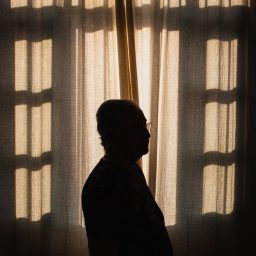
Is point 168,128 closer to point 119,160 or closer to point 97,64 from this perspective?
point 97,64

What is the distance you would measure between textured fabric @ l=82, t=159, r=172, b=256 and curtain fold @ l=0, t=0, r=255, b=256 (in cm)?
106

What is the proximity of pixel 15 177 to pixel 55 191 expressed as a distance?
27 centimetres

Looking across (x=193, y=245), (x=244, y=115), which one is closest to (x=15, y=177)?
(x=193, y=245)

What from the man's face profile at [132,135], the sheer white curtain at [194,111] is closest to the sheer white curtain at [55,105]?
the sheer white curtain at [194,111]

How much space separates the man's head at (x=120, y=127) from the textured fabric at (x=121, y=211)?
0.07 metres

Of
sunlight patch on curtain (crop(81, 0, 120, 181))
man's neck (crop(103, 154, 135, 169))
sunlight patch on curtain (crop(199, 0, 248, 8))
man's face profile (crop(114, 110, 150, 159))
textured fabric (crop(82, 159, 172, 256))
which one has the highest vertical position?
sunlight patch on curtain (crop(199, 0, 248, 8))

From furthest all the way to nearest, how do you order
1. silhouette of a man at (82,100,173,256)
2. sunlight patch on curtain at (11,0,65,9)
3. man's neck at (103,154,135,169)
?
1. sunlight patch on curtain at (11,0,65,9)
2. man's neck at (103,154,135,169)
3. silhouette of a man at (82,100,173,256)

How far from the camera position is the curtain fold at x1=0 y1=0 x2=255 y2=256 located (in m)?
2.31

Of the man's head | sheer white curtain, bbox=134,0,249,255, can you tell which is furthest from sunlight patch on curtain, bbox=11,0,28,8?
the man's head

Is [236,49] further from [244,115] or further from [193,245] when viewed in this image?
[193,245]

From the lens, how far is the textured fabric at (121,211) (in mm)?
1213

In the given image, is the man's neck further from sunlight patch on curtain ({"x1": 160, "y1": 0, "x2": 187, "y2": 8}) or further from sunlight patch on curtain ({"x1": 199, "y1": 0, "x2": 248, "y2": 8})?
sunlight patch on curtain ({"x1": 199, "y1": 0, "x2": 248, "y2": 8})

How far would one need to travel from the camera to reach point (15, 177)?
2.37m

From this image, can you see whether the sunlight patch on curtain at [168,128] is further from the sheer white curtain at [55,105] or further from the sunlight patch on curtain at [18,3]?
the sunlight patch on curtain at [18,3]
